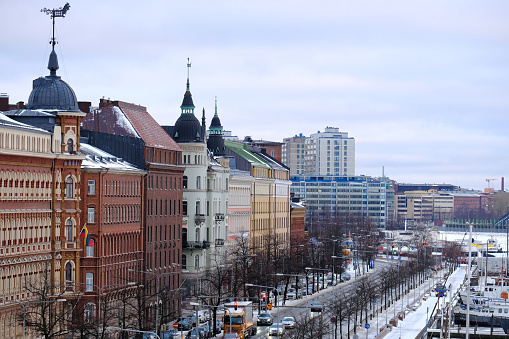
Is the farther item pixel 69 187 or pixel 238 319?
pixel 238 319

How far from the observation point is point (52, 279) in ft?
375

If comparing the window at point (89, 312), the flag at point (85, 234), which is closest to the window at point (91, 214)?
the flag at point (85, 234)

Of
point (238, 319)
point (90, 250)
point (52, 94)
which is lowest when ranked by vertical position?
point (238, 319)

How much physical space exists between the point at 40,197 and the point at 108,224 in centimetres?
1559

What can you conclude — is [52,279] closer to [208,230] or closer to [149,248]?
[149,248]

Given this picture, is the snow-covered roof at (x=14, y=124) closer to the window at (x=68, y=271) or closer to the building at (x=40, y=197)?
the building at (x=40, y=197)

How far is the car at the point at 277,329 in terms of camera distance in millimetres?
127056

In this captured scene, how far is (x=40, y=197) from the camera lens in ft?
371

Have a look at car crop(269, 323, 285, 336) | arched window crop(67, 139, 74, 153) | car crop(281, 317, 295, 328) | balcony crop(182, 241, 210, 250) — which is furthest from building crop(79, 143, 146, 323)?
balcony crop(182, 241, 210, 250)

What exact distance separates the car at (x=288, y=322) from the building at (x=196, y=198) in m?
20.7

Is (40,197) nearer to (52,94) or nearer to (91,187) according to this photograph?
(52,94)

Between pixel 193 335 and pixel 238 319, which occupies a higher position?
pixel 238 319

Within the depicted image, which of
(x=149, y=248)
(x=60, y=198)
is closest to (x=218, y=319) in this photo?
(x=149, y=248)

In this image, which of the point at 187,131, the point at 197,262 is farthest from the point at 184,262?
→ the point at 187,131
